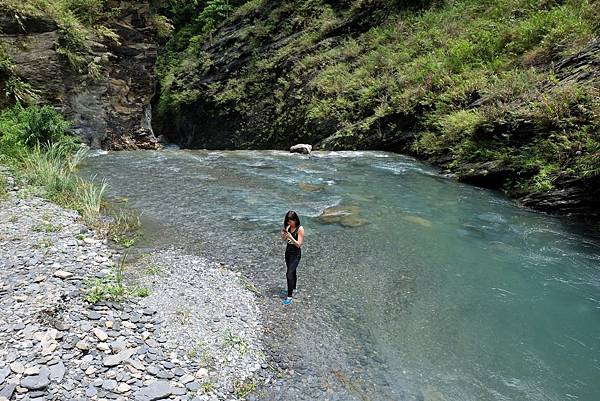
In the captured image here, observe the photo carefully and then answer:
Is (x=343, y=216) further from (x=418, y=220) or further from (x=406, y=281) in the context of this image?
(x=406, y=281)

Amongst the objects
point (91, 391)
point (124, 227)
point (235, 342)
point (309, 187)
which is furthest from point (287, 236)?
point (309, 187)

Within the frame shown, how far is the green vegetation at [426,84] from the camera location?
36.4 ft

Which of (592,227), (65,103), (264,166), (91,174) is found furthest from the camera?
(65,103)

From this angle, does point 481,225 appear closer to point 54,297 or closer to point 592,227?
point 592,227

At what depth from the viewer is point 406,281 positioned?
6.68m

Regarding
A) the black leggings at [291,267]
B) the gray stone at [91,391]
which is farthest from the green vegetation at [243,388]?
the black leggings at [291,267]

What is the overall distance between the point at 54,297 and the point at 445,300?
16.8 feet

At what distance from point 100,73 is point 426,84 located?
13562mm

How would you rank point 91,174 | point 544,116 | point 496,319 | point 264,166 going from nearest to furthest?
point 496,319, point 544,116, point 91,174, point 264,166

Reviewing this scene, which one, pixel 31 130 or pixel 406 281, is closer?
pixel 406 281

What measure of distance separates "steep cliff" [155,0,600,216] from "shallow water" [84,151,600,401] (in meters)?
1.61

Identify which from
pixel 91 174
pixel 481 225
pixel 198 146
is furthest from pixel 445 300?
pixel 198 146

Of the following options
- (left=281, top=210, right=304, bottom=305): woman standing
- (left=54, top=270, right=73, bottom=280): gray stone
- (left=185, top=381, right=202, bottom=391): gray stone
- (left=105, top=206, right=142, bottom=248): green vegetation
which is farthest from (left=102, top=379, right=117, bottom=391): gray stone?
(left=105, top=206, right=142, bottom=248): green vegetation

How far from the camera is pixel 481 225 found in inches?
352
